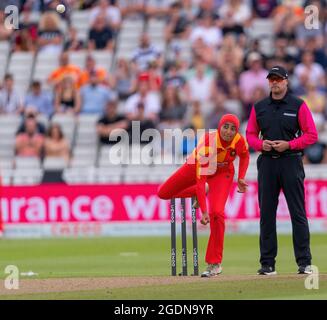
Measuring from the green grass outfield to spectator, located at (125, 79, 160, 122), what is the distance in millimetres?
2858

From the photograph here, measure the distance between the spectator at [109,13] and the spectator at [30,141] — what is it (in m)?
3.80

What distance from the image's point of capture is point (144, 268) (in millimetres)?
16594

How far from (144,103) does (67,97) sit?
1.86 m

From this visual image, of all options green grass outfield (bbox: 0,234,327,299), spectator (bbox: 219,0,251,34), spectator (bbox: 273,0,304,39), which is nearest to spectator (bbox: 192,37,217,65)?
spectator (bbox: 219,0,251,34)

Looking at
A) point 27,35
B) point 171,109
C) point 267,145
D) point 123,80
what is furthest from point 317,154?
point 267,145

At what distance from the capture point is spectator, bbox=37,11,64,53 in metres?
27.1

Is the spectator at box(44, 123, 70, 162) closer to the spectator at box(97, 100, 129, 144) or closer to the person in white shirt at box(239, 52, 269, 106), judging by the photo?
the spectator at box(97, 100, 129, 144)

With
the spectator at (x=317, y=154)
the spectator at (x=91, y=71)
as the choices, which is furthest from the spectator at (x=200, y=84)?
the spectator at (x=317, y=154)

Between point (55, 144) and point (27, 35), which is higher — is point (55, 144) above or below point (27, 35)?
below

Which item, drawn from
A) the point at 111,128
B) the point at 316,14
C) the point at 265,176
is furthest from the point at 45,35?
the point at 265,176

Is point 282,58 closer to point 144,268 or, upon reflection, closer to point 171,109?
point 171,109
